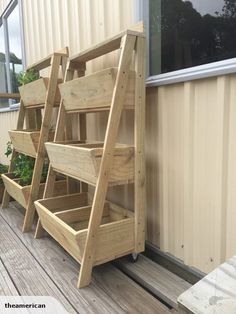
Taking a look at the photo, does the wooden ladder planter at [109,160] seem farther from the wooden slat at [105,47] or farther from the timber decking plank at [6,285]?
the timber decking plank at [6,285]

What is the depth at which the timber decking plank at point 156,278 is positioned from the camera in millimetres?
1340

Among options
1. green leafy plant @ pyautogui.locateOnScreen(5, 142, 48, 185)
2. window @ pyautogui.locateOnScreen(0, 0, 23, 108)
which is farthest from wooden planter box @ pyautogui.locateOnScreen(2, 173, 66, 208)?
window @ pyautogui.locateOnScreen(0, 0, 23, 108)

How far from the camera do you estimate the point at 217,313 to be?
63 centimetres

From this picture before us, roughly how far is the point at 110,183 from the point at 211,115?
0.58 meters

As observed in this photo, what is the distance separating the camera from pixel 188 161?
1.38m

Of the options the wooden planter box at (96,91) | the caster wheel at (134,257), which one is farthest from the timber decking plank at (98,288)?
the wooden planter box at (96,91)

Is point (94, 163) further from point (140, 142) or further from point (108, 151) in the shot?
point (140, 142)

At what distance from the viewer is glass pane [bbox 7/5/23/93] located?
356 centimetres

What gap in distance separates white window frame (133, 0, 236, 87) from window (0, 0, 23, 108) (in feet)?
7.63

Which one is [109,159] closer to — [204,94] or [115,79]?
[115,79]

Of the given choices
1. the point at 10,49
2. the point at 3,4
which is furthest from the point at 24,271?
the point at 3,4

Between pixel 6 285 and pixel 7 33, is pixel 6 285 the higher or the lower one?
the lower one

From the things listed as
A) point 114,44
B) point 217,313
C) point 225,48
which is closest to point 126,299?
point 217,313

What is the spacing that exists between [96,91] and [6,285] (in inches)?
42.6
